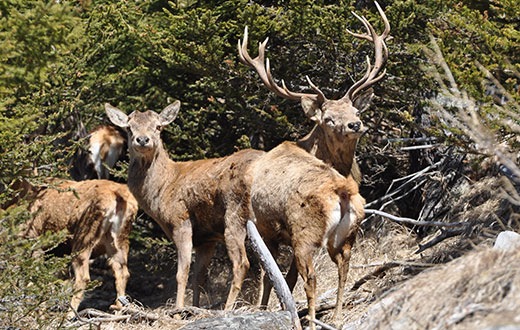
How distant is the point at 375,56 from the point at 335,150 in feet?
4.23

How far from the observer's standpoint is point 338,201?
8750 millimetres

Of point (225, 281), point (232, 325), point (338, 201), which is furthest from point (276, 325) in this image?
point (225, 281)

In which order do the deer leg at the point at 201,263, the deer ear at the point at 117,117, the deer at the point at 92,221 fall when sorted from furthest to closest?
1. the deer at the point at 92,221
2. the deer ear at the point at 117,117
3. the deer leg at the point at 201,263

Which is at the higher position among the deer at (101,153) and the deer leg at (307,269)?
the deer leg at (307,269)

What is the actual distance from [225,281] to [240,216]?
3170mm

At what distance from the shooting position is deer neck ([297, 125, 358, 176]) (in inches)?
416

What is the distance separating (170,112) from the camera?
38.7 ft

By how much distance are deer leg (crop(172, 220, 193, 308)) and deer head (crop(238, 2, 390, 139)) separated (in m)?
1.91

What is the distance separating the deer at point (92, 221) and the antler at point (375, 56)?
3145 mm

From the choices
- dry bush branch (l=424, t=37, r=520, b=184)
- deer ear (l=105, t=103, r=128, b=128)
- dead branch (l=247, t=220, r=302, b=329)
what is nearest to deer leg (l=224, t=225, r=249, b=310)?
dead branch (l=247, t=220, r=302, b=329)

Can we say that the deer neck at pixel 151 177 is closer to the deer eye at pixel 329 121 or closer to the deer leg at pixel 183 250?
the deer leg at pixel 183 250

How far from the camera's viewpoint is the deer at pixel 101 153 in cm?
1374

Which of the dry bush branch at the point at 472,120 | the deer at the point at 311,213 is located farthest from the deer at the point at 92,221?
the dry bush branch at the point at 472,120

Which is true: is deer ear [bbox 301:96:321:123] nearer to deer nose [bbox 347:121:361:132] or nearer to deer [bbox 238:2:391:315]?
deer [bbox 238:2:391:315]
